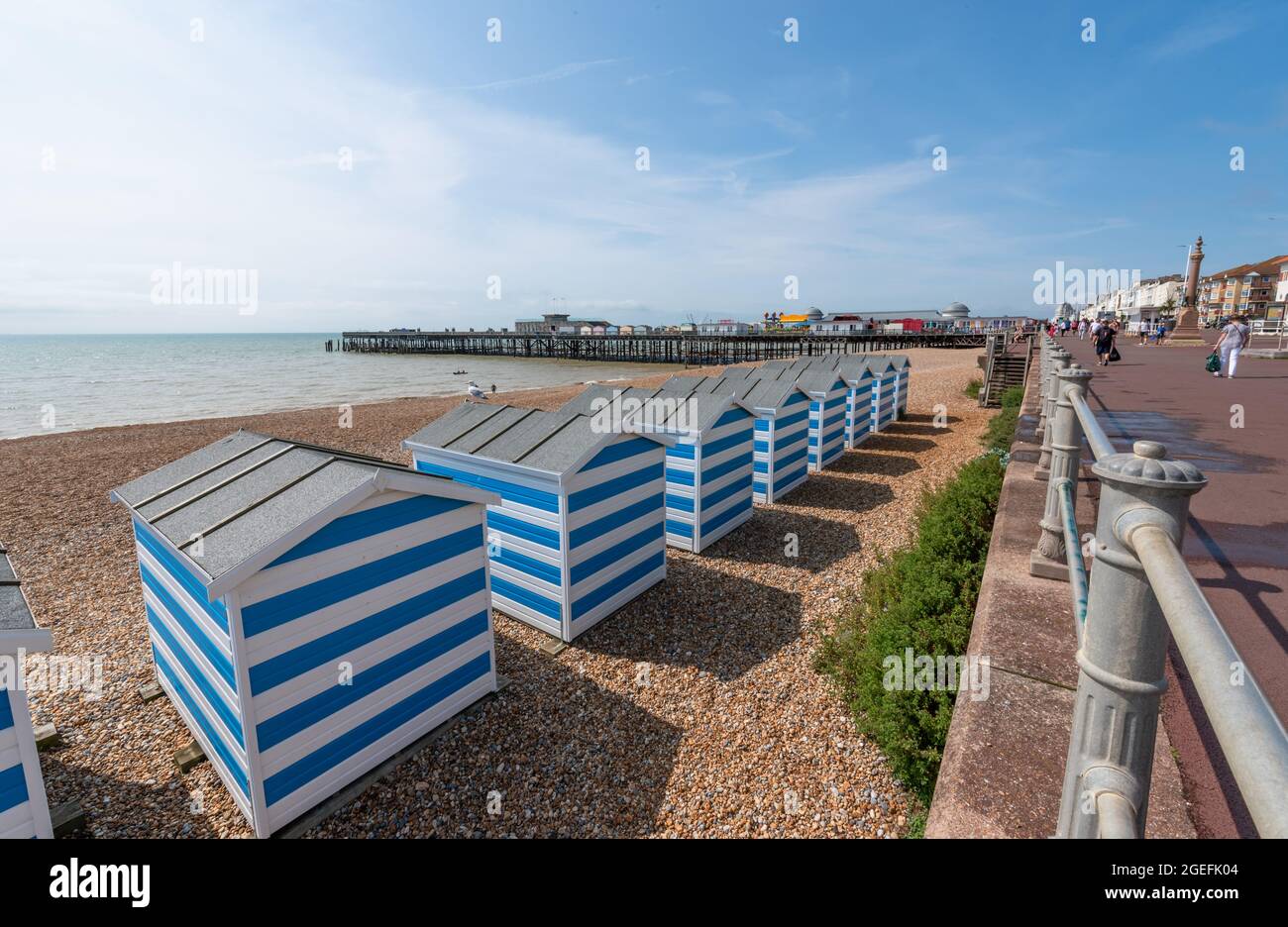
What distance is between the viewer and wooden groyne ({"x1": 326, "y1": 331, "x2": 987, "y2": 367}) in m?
76.4

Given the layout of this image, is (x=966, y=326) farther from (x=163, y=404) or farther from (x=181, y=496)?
(x=181, y=496)

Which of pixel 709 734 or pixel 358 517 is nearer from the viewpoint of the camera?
pixel 358 517

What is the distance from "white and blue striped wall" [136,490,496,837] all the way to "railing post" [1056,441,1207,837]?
14.7ft

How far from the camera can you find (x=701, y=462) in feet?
31.4

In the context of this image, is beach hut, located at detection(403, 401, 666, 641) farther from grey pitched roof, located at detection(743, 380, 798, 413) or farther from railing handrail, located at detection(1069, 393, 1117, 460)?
grey pitched roof, located at detection(743, 380, 798, 413)

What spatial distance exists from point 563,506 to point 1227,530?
579 cm

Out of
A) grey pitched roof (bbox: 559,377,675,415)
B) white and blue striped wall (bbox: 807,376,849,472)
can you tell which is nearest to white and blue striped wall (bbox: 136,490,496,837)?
grey pitched roof (bbox: 559,377,675,415)

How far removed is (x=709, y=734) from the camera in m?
5.43

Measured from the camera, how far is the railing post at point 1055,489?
4395 mm

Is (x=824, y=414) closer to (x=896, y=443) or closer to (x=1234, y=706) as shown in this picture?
(x=896, y=443)
